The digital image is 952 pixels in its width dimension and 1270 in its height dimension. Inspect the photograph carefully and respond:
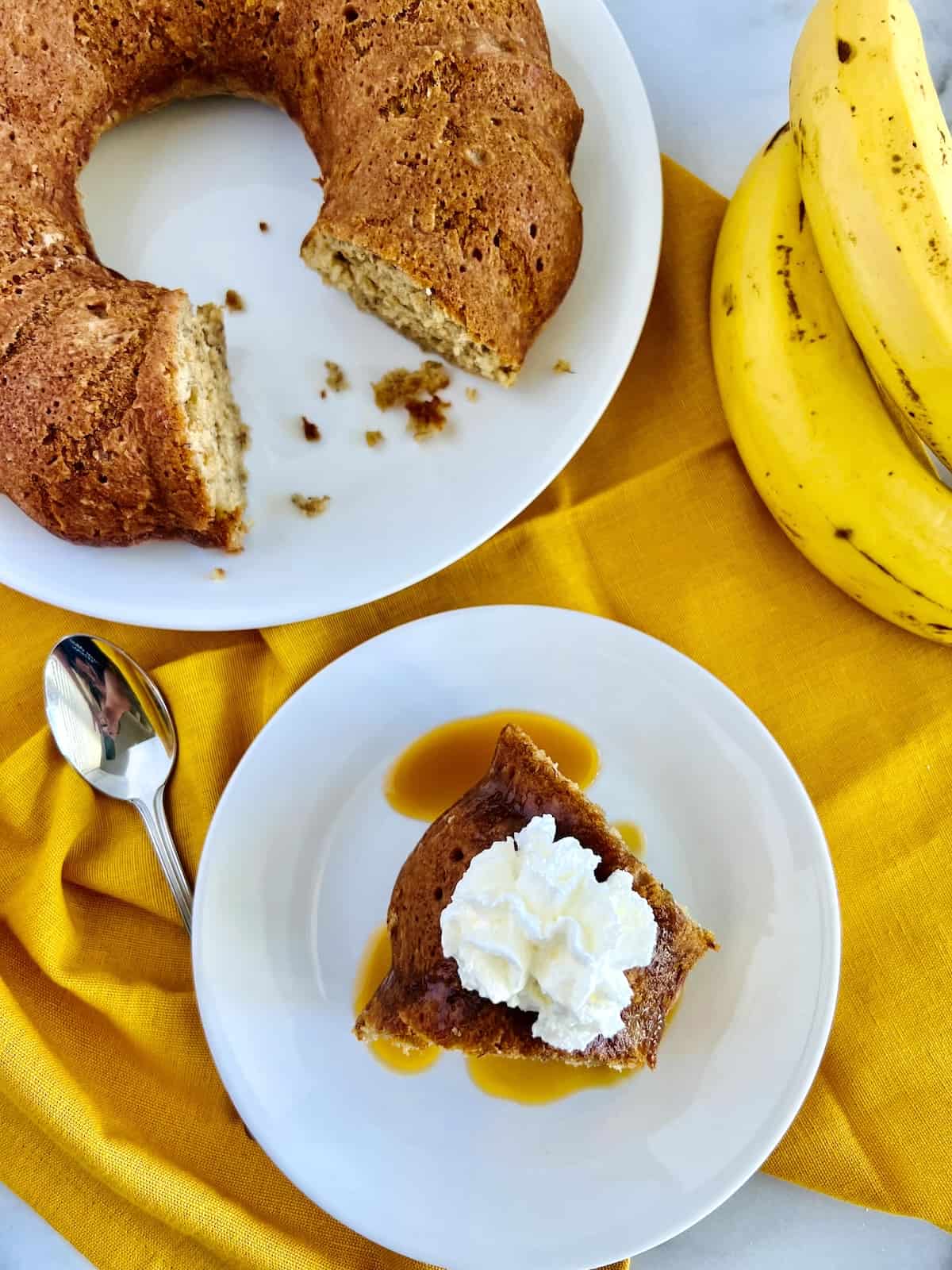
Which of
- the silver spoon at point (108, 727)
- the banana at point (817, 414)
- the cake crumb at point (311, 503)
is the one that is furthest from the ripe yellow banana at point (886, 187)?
the silver spoon at point (108, 727)

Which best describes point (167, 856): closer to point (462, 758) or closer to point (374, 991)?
point (374, 991)

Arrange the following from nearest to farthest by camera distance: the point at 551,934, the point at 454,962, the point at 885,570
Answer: the point at 551,934 → the point at 454,962 → the point at 885,570

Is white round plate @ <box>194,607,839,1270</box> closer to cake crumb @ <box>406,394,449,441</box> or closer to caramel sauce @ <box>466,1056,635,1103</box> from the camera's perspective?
caramel sauce @ <box>466,1056,635,1103</box>

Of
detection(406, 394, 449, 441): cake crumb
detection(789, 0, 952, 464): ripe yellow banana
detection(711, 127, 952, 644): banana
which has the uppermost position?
detection(789, 0, 952, 464): ripe yellow banana

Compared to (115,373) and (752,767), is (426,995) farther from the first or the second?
(115,373)

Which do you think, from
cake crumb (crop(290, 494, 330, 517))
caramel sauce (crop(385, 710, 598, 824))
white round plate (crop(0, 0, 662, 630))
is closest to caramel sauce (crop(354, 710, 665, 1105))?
caramel sauce (crop(385, 710, 598, 824))

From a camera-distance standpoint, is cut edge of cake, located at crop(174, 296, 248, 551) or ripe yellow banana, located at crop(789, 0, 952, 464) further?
cut edge of cake, located at crop(174, 296, 248, 551)

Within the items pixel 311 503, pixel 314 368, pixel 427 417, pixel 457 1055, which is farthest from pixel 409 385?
pixel 457 1055
